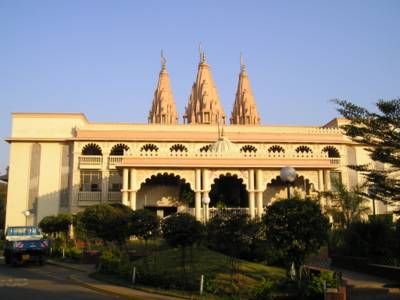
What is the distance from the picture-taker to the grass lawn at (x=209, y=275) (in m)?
11.2

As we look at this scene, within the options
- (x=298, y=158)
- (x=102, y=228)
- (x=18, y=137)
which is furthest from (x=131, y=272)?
(x=18, y=137)

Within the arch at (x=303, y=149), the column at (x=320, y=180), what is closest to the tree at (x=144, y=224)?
the column at (x=320, y=180)

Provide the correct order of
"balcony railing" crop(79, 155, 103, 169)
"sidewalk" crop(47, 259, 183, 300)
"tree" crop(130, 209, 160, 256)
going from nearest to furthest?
1. "sidewalk" crop(47, 259, 183, 300)
2. "tree" crop(130, 209, 160, 256)
3. "balcony railing" crop(79, 155, 103, 169)

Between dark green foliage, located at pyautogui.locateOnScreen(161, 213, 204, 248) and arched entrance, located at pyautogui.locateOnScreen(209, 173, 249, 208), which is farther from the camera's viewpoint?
arched entrance, located at pyautogui.locateOnScreen(209, 173, 249, 208)

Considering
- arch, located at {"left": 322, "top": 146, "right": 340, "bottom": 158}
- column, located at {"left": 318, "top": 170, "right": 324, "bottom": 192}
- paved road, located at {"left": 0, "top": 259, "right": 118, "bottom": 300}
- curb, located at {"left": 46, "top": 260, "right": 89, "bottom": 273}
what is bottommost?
paved road, located at {"left": 0, "top": 259, "right": 118, "bottom": 300}

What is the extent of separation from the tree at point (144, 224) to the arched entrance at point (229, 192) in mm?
15718

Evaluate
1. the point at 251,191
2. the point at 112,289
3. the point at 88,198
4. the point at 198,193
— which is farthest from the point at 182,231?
the point at 88,198

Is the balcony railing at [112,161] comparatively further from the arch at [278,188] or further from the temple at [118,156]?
the arch at [278,188]

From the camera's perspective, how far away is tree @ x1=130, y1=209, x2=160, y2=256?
15.0m

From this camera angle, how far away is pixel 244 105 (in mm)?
60031

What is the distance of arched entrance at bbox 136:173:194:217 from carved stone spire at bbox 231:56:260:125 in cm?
2769

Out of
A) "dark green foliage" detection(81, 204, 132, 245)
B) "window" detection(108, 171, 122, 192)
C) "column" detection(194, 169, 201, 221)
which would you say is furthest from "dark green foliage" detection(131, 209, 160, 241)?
"window" detection(108, 171, 122, 192)

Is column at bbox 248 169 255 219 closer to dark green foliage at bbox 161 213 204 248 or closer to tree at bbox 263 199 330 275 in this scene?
dark green foliage at bbox 161 213 204 248

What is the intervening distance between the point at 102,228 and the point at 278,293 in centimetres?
787
